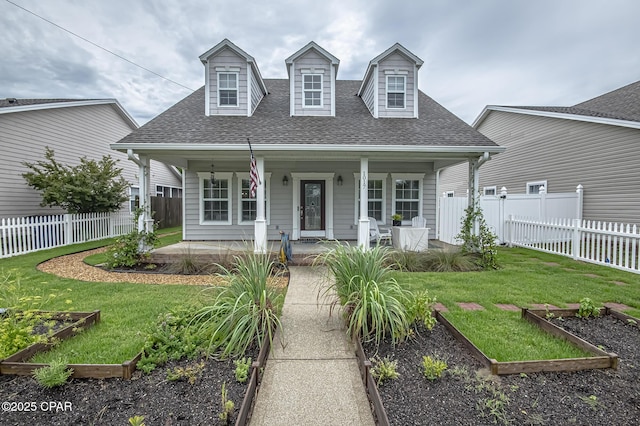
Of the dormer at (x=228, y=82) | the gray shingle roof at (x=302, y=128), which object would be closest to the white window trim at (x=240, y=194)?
the gray shingle roof at (x=302, y=128)

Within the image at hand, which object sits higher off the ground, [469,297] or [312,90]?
[312,90]

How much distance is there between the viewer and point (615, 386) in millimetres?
2340

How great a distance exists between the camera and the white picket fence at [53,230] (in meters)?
7.89

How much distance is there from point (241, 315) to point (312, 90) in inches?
311

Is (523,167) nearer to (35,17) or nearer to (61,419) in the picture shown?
(61,419)

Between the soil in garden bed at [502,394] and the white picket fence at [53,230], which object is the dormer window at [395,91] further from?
the white picket fence at [53,230]

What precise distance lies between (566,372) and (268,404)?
2.59 m

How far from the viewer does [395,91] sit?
923 cm

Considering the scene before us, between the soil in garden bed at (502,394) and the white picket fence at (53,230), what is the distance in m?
10.2

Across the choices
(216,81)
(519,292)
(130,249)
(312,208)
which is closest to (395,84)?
(312,208)

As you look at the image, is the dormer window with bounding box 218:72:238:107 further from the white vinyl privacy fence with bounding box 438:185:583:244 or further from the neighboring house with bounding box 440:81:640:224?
the neighboring house with bounding box 440:81:640:224

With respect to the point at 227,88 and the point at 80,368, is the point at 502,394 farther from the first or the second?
the point at 227,88

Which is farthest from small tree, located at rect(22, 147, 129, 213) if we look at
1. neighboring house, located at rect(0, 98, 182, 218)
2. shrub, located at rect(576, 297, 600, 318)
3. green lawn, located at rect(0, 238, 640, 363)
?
shrub, located at rect(576, 297, 600, 318)

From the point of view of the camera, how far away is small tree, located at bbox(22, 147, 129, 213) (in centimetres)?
983
